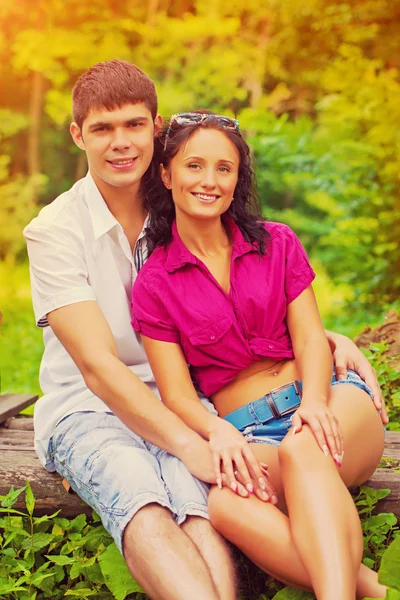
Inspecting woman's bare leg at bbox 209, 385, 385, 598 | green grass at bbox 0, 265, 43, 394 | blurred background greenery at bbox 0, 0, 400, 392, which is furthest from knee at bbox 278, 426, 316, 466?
blurred background greenery at bbox 0, 0, 400, 392

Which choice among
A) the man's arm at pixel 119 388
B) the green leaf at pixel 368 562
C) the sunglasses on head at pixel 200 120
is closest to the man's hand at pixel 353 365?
the green leaf at pixel 368 562

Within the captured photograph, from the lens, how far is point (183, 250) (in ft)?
9.08

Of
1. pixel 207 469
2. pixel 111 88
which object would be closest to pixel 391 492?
pixel 207 469

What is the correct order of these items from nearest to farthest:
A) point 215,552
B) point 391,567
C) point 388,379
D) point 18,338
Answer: point 391,567 → point 215,552 → point 388,379 → point 18,338

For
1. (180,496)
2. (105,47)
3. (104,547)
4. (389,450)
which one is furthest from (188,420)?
(105,47)

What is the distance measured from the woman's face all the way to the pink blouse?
162 mm

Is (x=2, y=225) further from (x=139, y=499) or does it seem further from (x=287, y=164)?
(x=139, y=499)

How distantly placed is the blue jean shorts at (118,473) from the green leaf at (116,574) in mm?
156

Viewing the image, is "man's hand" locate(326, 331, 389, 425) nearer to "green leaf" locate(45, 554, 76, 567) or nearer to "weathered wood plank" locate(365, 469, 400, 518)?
"weathered wood plank" locate(365, 469, 400, 518)

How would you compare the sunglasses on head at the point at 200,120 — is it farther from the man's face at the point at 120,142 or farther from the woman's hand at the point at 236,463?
the woman's hand at the point at 236,463

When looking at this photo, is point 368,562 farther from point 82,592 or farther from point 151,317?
point 151,317

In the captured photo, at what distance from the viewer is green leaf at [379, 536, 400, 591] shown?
6.68 ft

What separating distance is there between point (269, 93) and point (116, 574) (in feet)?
33.1

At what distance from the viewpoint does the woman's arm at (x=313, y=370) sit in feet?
7.72
